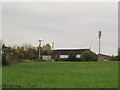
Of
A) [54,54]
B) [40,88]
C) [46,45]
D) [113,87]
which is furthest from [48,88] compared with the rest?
[54,54]

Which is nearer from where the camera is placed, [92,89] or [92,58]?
[92,89]

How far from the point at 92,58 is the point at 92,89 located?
4838 cm

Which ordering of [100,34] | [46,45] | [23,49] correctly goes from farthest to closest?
1. [46,45]
2. [23,49]
3. [100,34]

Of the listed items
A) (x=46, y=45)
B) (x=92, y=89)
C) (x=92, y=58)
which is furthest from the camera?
(x=46, y=45)

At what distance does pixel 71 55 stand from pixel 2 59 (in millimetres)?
37351

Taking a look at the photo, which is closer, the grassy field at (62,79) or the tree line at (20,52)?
the grassy field at (62,79)

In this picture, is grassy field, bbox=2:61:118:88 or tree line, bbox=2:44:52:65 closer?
grassy field, bbox=2:61:118:88

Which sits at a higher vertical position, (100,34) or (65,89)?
(100,34)

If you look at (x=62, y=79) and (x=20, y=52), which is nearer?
(x=62, y=79)

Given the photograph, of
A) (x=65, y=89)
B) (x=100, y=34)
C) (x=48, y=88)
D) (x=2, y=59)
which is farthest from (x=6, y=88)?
(x=100, y=34)

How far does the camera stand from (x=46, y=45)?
82000 mm

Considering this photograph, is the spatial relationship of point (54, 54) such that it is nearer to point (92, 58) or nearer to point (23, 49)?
point (23, 49)

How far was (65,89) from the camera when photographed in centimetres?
1088

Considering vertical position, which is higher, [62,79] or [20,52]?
[20,52]
